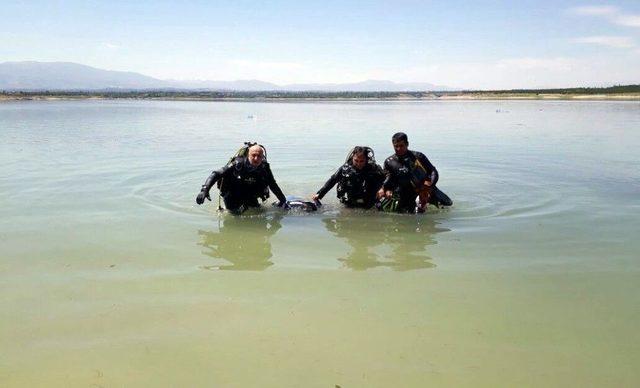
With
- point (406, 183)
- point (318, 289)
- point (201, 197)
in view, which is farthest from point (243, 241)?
point (406, 183)

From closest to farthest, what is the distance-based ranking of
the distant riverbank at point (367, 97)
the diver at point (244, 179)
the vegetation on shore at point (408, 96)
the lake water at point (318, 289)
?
the lake water at point (318, 289), the diver at point (244, 179), the distant riverbank at point (367, 97), the vegetation on shore at point (408, 96)

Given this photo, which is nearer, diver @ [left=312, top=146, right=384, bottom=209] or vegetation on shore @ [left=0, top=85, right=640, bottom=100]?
diver @ [left=312, top=146, right=384, bottom=209]

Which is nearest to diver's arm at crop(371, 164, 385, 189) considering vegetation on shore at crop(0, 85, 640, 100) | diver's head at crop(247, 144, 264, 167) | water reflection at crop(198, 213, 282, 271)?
water reflection at crop(198, 213, 282, 271)

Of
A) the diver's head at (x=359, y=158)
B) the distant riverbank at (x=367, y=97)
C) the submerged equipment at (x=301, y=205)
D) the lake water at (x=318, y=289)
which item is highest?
the distant riverbank at (x=367, y=97)

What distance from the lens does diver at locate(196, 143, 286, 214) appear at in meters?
8.73

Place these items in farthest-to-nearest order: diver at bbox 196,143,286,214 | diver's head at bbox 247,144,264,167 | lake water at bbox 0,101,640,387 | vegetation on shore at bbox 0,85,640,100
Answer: vegetation on shore at bbox 0,85,640,100, diver at bbox 196,143,286,214, diver's head at bbox 247,144,264,167, lake water at bbox 0,101,640,387

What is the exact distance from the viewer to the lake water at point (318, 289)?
13.2 feet

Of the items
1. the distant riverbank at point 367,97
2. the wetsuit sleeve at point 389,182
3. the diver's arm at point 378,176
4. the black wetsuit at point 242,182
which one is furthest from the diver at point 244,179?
the distant riverbank at point 367,97

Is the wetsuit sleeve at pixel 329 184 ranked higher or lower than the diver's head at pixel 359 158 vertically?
lower

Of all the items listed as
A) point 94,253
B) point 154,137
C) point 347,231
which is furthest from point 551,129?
point 94,253

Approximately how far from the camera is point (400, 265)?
641 centimetres

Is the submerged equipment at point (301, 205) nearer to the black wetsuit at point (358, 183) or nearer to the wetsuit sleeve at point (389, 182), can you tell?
the black wetsuit at point (358, 183)

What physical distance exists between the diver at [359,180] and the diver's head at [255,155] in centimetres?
117

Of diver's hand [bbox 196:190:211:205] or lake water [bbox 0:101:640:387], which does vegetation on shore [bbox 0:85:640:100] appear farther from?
diver's hand [bbox 196:190:211:205]
